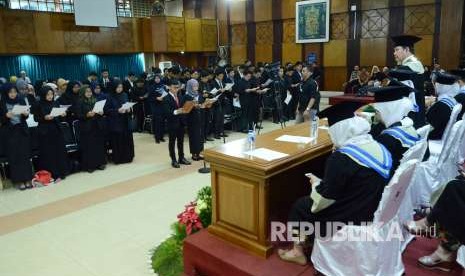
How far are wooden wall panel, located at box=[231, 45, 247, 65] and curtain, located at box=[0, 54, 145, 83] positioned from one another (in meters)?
4.10

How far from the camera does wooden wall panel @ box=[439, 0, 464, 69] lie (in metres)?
11.3

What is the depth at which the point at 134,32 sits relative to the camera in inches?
545

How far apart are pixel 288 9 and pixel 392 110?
12865 mm

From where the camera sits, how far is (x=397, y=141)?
2.52 metres

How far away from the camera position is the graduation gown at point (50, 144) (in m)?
5.46

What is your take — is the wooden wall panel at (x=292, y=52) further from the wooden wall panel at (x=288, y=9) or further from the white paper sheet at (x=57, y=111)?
the white paper sheet at (x=57, y=111)

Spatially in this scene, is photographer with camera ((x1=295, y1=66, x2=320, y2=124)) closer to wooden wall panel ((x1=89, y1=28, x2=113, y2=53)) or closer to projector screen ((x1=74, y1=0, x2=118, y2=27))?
projector screen ((x1=74, y1=0, x2=118, y2=27))

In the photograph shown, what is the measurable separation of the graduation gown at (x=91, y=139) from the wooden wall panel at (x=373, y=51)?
10.2 m

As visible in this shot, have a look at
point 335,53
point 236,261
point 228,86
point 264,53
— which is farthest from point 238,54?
point 236,261

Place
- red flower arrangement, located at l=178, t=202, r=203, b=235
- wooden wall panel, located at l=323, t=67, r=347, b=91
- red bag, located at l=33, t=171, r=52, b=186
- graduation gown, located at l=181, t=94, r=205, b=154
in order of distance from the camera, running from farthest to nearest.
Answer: wooden wall panel, located at l=323, t=67, r=347, b=91, graduation gown, located at l=181, t=94, r=205, b=154, red bag, located at l=33, t=171, r=52, b=186, red flower arrangement, located at l=178, t=202, r=203, b=235

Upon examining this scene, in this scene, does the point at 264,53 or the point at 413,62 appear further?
the point at 264,53

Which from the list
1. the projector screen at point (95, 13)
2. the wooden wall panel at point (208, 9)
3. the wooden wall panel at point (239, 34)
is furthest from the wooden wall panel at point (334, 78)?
the projector screen at point (95, 13)

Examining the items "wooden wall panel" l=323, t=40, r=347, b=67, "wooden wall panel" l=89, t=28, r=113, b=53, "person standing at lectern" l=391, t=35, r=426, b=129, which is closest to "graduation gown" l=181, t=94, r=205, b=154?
"person standing at lectern" l=391, t=35, r=426, b=129

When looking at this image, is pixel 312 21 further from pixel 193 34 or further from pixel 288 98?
pixel 288 98
